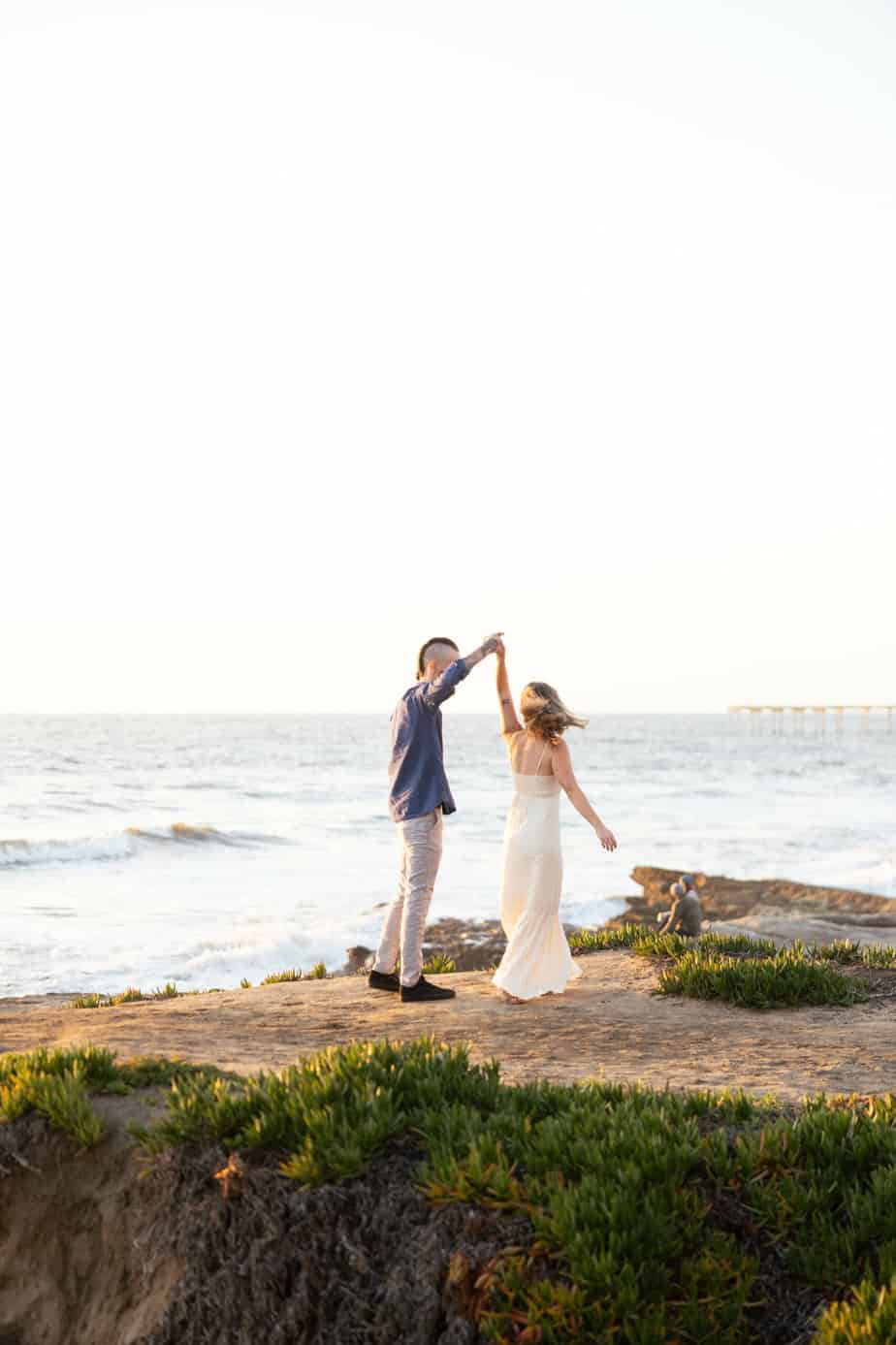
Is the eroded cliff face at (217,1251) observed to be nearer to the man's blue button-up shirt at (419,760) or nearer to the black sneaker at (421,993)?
the black sneaker at (421,993)

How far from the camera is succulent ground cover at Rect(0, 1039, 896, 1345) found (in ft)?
13.0

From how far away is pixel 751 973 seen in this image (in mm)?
8273

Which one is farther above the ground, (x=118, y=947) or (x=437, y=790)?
(x=437, y=790)

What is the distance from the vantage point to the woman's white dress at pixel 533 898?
26.1ft

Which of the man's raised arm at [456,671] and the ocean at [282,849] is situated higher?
the man's raised arm at [456,671]

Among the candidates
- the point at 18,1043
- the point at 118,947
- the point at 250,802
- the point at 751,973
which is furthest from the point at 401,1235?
the point at 250,802

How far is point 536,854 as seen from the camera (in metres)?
8.03

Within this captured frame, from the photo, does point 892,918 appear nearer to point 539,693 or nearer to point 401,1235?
point 539,693

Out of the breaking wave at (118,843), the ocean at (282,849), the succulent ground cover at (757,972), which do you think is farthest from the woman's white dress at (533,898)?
the breaking wave at (118,843)

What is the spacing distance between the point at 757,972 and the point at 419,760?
301cm

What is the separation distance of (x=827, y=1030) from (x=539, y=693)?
299 centimetres

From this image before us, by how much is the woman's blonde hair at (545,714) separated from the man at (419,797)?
1.71 ft

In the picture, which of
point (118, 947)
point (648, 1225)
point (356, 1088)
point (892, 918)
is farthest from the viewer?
point (892, 918)

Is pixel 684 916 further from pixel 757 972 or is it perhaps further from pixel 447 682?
pixel 447 682
